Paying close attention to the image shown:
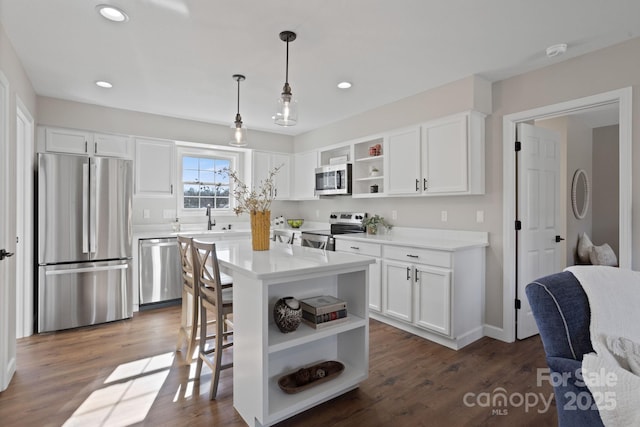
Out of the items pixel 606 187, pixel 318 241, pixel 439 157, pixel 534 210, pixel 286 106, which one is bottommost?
pixel 318 241

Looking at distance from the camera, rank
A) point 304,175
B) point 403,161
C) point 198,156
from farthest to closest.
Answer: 1. point 304,175
2. point 198,156
3. point 403,161

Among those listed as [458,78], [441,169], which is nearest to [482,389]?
[441,169]

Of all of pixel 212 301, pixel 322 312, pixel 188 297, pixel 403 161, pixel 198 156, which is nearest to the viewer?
pixel 322 312

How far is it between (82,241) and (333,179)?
121 inches

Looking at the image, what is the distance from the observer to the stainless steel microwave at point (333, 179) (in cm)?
455

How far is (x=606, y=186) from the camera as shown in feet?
17.0

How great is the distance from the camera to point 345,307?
84.0 inches

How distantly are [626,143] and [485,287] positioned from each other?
5.43 feet

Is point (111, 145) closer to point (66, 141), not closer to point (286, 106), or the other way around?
point (66, 141)

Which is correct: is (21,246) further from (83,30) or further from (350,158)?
(350,158)

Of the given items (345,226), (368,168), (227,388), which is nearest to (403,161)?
(368,168)

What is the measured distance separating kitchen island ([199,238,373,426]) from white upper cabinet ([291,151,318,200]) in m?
2.92

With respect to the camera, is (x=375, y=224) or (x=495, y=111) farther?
(x=375, y=224)

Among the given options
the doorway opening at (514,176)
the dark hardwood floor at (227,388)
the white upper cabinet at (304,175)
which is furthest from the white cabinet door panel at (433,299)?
the white upper cabinet at (304,175)
